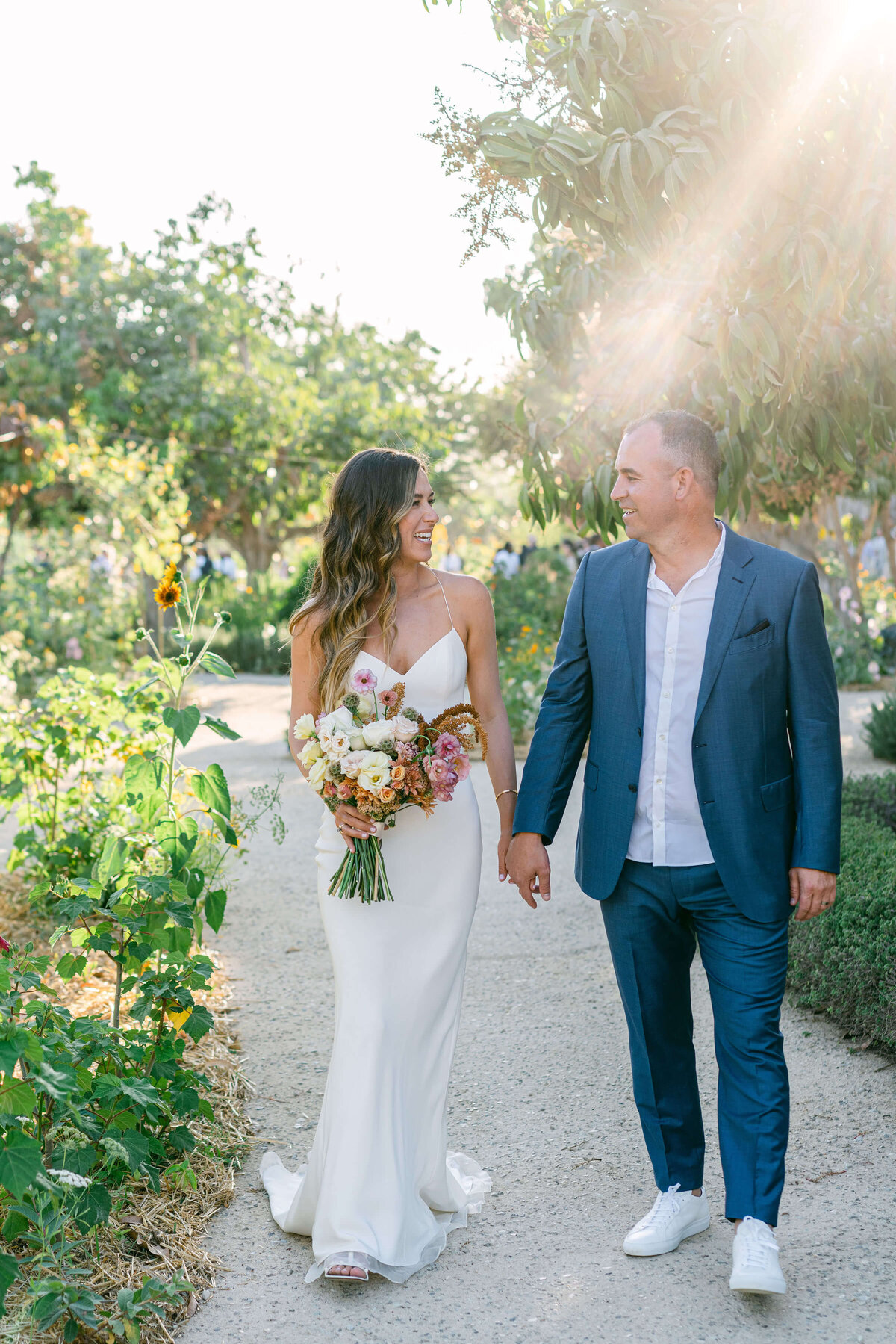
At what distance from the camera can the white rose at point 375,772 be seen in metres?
2.71

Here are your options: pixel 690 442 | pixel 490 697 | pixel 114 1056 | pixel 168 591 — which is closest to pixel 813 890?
pixel 490 697

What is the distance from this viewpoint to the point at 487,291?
5121 mm

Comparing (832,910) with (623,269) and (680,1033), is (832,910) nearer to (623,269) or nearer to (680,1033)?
(680,1033)

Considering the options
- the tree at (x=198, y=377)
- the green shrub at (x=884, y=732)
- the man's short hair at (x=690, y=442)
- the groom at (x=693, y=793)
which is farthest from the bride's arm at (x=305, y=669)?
the tree at (x=198, y=377)

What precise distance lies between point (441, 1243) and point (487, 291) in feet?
12.5

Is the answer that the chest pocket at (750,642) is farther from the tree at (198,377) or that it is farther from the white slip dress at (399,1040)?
the tree at (198,377)

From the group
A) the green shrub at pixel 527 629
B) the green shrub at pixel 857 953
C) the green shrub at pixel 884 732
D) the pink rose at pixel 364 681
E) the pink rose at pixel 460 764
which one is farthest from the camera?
the green shrub at pixel 527 629

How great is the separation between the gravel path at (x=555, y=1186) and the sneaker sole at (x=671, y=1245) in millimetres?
22

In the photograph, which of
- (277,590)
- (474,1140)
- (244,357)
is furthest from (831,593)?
(474,1140)

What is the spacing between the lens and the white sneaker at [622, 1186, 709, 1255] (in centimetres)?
285

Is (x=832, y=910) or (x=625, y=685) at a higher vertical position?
(x=625, y=685)

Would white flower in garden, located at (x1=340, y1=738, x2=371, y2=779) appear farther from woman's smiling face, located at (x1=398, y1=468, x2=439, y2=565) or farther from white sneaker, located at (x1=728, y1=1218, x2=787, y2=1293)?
white sneaker, located at (x1=728, y1=1218, x2=787, y2=1293)

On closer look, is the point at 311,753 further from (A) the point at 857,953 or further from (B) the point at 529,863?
(A) the point at 857,953

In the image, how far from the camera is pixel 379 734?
2764mm
